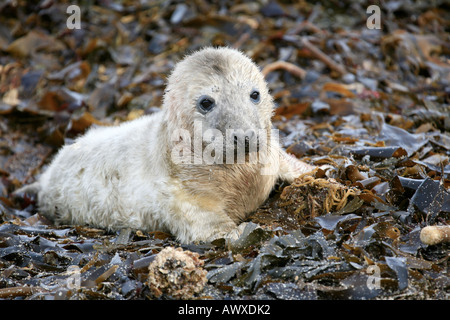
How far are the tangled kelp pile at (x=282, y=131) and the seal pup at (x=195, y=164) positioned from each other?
0.62ft

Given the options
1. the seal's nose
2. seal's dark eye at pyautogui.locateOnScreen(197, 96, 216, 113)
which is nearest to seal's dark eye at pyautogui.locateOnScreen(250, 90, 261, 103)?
seal's dark eye at pyautogui.locateOnScreen(197, 96, 216, 113)

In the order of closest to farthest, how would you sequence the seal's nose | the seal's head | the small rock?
the small rock → the seal's nose → the seal's head

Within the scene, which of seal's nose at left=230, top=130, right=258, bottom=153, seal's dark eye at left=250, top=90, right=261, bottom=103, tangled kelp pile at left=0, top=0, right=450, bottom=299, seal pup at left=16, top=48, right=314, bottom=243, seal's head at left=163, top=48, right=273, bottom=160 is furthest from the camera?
seal's dark eye at left=250, top=90, right=261, bottom=103

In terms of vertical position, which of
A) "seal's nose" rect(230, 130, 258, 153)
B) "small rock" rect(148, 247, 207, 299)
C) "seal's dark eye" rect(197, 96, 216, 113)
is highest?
"seal's dark eye" rect(197, 96, 216, 113)

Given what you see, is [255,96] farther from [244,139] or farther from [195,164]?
[195,164]

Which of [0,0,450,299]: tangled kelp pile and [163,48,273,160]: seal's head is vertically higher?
[163,48,273,160]: seal's head

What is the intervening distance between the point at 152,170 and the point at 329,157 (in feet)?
5.35

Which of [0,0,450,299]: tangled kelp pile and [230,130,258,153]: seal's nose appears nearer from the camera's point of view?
[0,0,450,299]: tangled kelp pile

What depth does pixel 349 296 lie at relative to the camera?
3154mm

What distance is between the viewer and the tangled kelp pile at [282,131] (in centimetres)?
343

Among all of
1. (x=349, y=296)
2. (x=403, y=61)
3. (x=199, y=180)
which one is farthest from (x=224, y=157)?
(x=403, y=61)

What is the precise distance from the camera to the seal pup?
13.3 feet

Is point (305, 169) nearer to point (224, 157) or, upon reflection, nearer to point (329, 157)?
point (329, 157)

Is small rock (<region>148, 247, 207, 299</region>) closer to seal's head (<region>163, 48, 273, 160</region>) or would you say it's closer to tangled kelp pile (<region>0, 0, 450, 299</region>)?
tangled kelp pile (<region>0, 0, 450, 299</region>)
